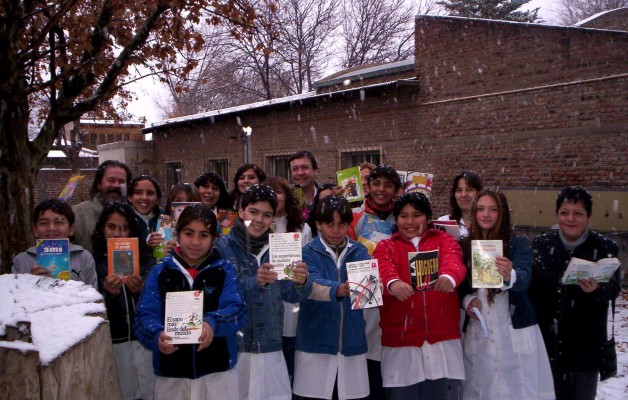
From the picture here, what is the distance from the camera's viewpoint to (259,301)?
11.6 feet

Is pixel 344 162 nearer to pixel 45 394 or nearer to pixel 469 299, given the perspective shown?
pixel 469 299

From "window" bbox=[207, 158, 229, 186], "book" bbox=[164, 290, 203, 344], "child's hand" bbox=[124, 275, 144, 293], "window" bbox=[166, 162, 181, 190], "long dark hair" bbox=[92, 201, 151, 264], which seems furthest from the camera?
"window" bbox=[166, 162, 181, 190]

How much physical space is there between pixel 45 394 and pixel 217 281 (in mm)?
1542

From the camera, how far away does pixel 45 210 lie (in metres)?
3.79

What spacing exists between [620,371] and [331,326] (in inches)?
158

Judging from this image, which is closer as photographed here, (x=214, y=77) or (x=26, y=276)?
(x=26, y=276)

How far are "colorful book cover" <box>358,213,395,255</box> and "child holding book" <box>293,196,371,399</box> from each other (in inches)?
20.5

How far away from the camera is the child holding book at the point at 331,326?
11.7 feet

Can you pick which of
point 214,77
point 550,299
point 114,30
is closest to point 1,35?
point 114,30

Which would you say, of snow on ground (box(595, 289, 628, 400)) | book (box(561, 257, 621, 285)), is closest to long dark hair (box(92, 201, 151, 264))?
book (box(561, 257, 621, 285))

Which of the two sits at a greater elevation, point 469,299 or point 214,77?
point 214,77

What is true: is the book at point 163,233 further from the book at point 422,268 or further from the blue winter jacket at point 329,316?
the book at point 422,268

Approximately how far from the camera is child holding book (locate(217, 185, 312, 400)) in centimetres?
350

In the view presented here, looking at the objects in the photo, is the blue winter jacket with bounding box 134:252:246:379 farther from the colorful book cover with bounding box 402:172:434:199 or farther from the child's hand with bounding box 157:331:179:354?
the colorful book cover with bounding box 402:172:434:199
